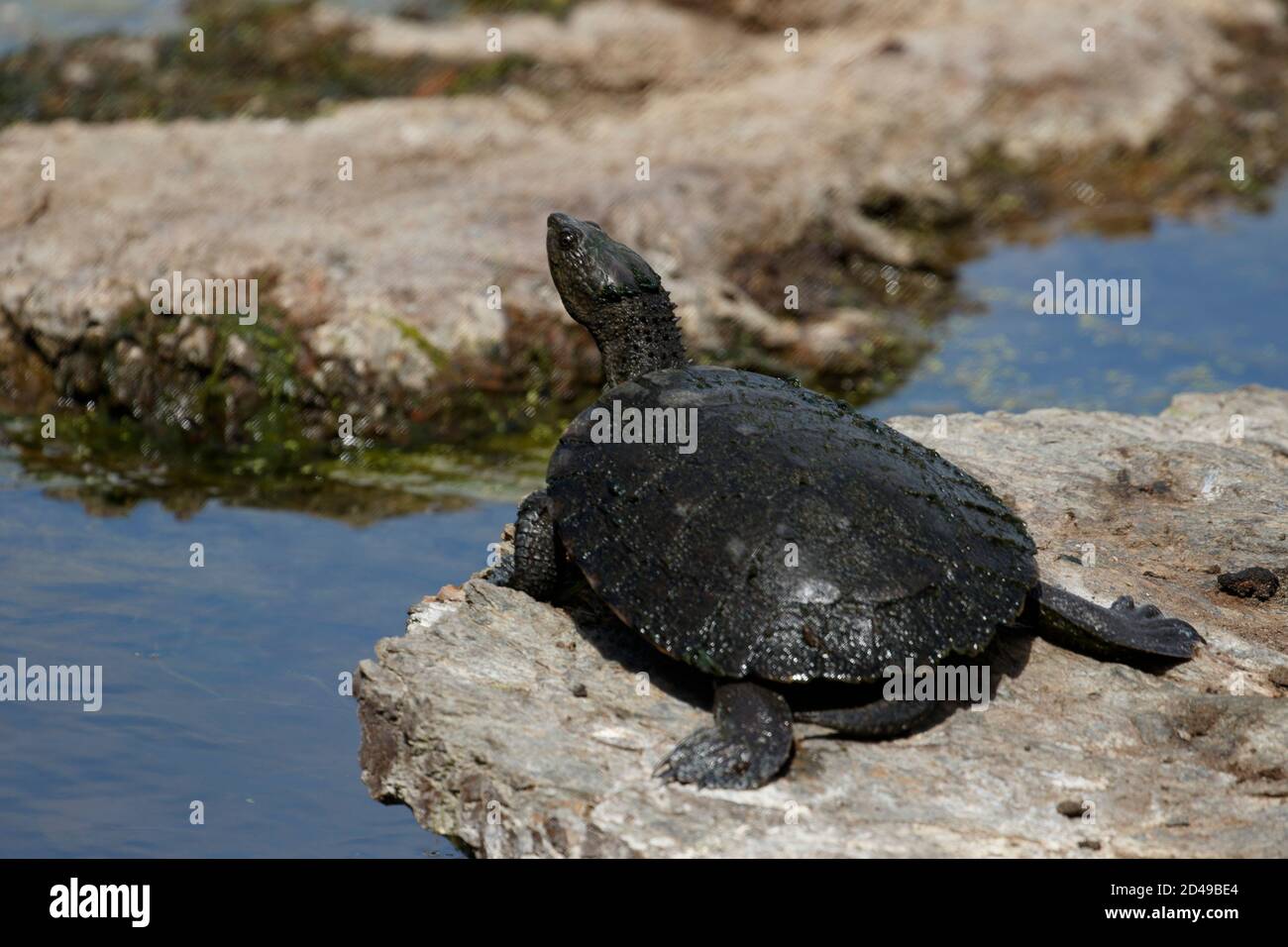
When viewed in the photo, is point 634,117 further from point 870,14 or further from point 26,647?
point 26,647

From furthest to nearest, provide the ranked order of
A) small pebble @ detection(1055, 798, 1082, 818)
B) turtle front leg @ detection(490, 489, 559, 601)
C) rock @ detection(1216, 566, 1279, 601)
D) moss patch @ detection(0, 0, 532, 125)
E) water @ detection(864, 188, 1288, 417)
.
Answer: moss patch @ detection(0, 0, 532, 125) < water @ detection(864, 188, 1288, 417) < rock @ detection(1216, 566, 1279, 601) < turtle front leg @ detection(490, 489, 559, 601) < small pebble @ detection(1055, 798, 1082, 818)

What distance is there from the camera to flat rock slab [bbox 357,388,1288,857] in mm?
4078

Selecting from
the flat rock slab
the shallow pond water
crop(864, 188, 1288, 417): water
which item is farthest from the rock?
crop(864, 188, 1288, 417): water

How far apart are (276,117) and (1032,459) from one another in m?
7.45

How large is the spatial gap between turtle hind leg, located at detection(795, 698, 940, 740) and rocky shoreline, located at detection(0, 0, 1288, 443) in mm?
4618

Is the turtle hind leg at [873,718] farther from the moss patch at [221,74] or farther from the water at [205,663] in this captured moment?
the moss patch at [221,74]

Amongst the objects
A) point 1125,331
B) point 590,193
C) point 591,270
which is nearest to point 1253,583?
point 591,270

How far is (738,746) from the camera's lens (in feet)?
14.0

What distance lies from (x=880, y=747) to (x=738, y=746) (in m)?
0.48

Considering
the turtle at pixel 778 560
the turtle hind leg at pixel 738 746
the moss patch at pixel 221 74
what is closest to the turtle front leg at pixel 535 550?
the turtle at pixel 778 560

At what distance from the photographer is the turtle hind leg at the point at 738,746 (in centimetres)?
421

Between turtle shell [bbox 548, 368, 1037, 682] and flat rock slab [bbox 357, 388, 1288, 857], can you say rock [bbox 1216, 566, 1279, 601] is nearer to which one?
flat rock slab [bbox 357, 388, 1288, 857]

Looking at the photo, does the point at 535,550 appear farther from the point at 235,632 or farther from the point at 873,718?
the point at 235,632
